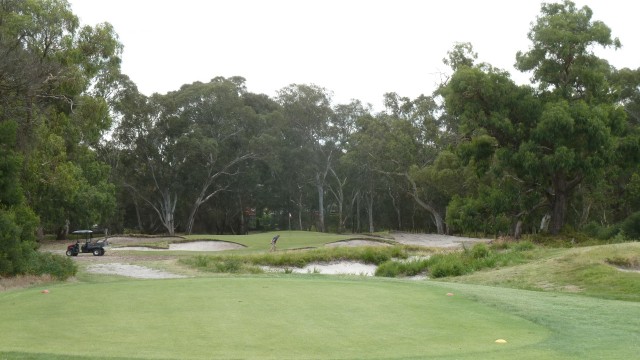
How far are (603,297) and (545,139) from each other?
17576 mm

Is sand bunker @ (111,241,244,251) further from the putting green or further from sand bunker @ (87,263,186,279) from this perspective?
the putting green

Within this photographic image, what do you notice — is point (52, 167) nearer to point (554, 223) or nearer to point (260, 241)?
point (260, 241)

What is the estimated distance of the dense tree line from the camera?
2234 cm

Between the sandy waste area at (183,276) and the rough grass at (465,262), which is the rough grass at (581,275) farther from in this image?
the sandy waste area at (183,276)

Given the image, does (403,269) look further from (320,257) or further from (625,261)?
(625,261)

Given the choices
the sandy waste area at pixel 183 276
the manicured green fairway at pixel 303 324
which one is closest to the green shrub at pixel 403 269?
the sandy waste area at pixel 183 276

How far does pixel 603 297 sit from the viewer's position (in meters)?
15.1

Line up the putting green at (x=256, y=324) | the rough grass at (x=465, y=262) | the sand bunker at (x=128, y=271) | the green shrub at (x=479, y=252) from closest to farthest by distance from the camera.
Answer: the putting green at (x=256, y=324), the sand bunker at (x=128, y=271), the rough grass at (x=465, y=262), the green shrub at (x=479, y=252)

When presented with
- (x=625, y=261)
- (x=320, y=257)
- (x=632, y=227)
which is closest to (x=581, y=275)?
(x=625, y=261)

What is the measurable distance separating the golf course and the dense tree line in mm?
8257

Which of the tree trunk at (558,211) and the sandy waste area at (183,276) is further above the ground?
the tree trunk at (558,211)

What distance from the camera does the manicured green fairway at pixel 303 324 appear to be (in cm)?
758

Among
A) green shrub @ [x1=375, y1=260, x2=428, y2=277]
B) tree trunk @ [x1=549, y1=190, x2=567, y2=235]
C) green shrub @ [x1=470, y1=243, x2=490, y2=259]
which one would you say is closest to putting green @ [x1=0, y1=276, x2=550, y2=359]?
green shrub @ [x1=375, y1=260, x2=428, y2=277]

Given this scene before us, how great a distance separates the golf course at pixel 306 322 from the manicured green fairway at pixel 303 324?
2cm
